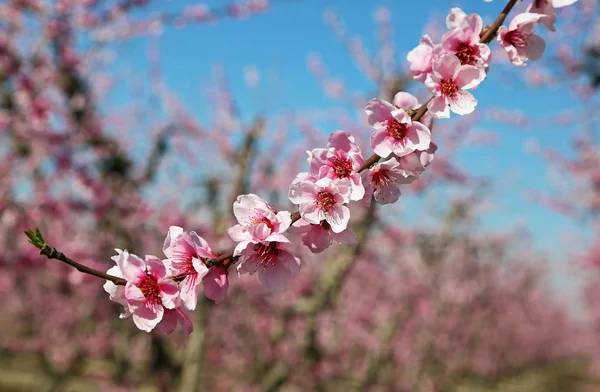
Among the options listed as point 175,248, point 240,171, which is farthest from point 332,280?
point 175,248

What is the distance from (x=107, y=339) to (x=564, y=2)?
13.2m

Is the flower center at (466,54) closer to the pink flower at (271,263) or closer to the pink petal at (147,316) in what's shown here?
the pink flower at (271,263)

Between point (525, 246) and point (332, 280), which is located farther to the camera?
point (525, 246)

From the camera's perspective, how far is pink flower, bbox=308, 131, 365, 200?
124 centimetres

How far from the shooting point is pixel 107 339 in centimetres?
1228

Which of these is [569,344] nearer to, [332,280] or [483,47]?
[332,280]

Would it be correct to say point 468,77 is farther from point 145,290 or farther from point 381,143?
point 145,290

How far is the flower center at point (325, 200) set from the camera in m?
1.22

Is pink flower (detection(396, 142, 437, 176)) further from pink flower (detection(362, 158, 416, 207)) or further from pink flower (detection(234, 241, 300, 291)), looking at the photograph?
pink flower (detection(234, 241, 300, 291))

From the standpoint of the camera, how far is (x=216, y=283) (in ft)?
4.22

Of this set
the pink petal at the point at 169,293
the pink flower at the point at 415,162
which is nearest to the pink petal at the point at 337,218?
the pink flower at the point at 415,162

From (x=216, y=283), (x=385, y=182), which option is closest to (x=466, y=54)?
(x=385, y=182)

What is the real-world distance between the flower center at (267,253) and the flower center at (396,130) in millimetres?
437

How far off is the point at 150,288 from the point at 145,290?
0.05 feet
